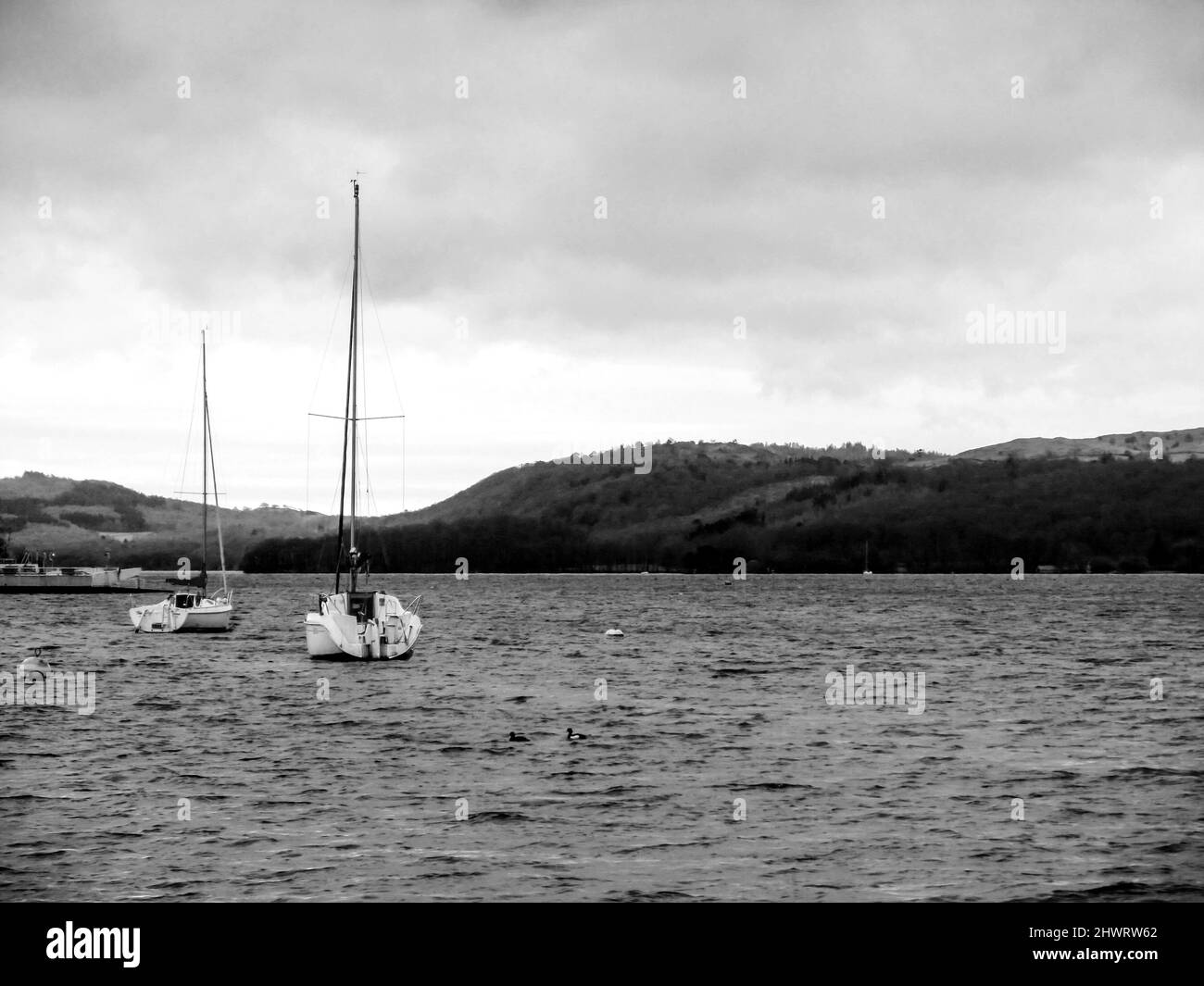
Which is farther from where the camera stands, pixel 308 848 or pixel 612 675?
→ pixel 612 675

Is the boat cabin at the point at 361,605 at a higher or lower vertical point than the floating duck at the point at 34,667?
higher

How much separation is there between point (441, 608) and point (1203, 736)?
396ft

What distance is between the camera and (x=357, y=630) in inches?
2331

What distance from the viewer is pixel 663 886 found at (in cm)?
1889

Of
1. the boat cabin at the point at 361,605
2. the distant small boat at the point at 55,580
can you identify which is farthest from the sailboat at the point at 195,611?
the distant small boat at the point at 55,580

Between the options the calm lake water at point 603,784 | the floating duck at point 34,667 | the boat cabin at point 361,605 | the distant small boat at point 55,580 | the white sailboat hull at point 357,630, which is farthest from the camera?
the distant small boat at point 55,580

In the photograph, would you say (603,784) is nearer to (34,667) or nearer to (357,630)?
(357,630)

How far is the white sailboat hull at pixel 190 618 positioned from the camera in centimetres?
8800

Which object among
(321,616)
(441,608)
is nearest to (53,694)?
(321,616)

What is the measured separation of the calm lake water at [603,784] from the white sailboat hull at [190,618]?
22512mm

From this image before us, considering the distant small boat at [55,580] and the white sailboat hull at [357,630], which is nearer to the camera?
the white sailboat hull at [357,630]

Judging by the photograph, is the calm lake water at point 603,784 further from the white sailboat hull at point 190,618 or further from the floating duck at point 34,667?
the white sailboat hull at point 190,618

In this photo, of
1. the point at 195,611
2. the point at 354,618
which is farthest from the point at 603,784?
the point at 195,611
